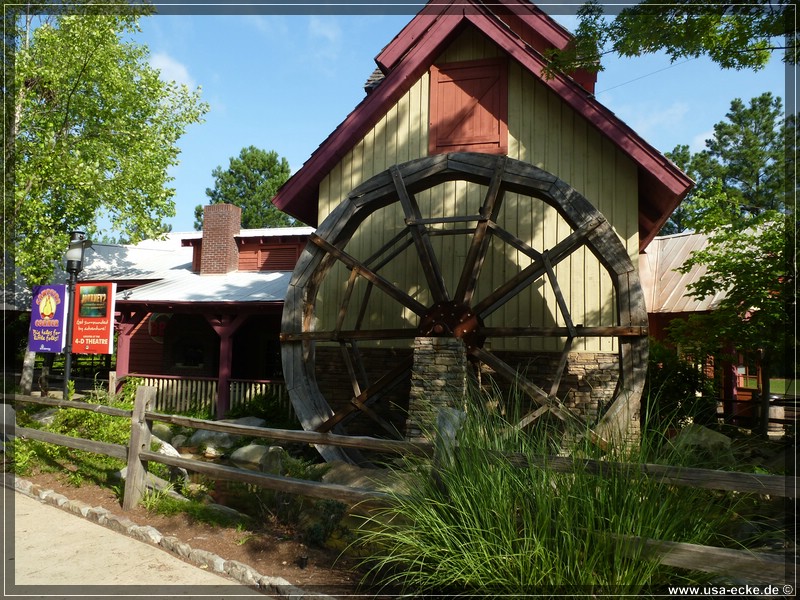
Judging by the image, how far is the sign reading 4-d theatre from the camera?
32.1 feet

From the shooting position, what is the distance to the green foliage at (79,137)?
12789mm

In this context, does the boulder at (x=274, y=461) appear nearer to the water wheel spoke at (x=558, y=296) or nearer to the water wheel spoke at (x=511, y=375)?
the water wheel spoke at (x=511, y=375)

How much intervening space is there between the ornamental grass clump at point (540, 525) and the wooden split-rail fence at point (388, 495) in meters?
0.07

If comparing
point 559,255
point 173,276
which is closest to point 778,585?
point 559,255

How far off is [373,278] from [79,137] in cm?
1048

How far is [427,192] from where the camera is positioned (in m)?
9.51

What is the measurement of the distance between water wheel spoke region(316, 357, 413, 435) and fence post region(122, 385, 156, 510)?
250 centimetres

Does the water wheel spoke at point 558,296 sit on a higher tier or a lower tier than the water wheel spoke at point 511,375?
higher

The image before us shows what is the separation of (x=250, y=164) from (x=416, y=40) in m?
38.5

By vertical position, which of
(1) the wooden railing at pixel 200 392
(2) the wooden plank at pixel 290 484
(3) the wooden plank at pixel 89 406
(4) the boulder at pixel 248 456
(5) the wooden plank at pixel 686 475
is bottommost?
(4) the boulder at pixel 248 456

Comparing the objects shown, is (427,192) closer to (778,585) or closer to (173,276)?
(778,585)

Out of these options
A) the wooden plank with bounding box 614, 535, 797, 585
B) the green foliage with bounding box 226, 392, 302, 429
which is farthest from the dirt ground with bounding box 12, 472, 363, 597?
the green foliage with bounding box 226, 392, 302, 429

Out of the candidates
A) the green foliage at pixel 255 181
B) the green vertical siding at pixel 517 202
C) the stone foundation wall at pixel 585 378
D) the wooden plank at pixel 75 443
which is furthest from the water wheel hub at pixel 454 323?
the green foliage at pixel 255 181

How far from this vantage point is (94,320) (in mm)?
9883
